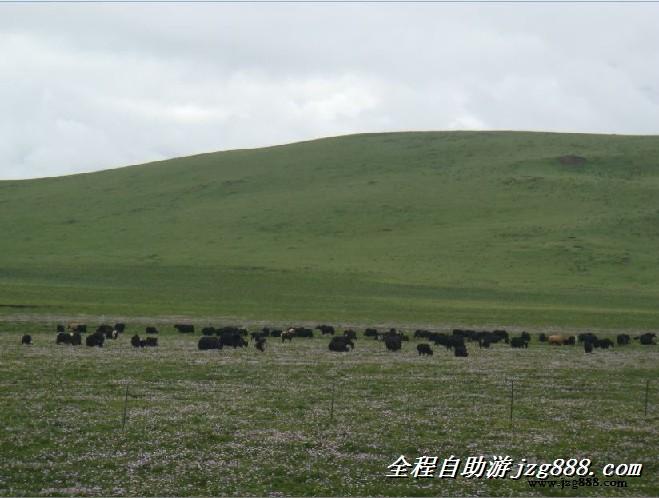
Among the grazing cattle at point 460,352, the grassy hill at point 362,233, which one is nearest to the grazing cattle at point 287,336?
the grazing cattle at point 460,352

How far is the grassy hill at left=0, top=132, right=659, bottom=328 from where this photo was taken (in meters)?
67.2

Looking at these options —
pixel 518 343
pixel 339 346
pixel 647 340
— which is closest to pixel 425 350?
pixel 339 346

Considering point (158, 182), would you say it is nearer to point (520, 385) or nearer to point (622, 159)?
point (622, 159)

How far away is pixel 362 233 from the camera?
99.1 m

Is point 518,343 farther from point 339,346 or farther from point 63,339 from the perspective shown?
point 63,339

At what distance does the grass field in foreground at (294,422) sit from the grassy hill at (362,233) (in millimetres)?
26095

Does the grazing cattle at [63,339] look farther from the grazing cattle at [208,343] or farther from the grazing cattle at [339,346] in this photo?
the grazing cattle at [339,346]

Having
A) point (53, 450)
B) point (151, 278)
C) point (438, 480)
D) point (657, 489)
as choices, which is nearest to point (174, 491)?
point (53, 450)

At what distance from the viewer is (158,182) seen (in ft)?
414

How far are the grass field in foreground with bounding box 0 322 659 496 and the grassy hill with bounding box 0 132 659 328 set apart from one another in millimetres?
26095

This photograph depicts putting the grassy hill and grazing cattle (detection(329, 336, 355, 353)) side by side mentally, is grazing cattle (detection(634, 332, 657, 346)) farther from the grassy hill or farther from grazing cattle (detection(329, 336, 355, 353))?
grazing cattle (detection(329, 336, 355, 353))

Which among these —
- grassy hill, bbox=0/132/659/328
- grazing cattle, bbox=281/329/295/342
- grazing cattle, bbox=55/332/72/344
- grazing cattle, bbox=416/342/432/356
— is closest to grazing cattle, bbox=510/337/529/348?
grazing cattle, bbox=416/342/432/356

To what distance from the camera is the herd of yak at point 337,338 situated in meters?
37.0

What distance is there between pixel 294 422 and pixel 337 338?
18.9 meters
